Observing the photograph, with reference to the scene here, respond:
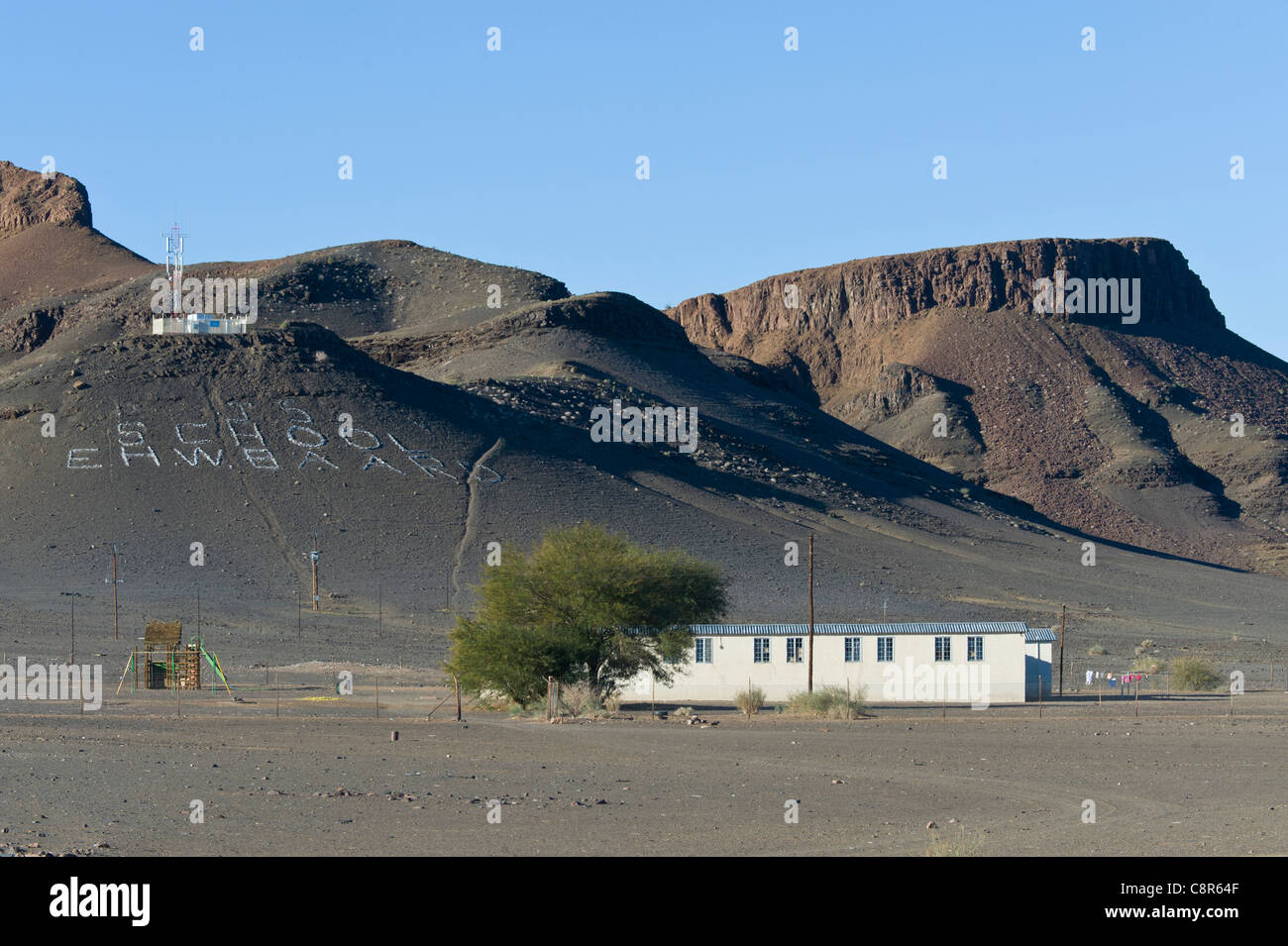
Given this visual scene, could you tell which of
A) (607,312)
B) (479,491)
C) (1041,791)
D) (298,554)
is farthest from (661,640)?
(607,312)

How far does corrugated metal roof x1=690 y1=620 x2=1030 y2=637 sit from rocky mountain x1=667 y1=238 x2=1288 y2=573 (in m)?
95.5

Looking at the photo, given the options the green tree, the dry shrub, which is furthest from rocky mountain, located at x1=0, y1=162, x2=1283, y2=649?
the dry shrub

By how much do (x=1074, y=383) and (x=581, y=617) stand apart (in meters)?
139

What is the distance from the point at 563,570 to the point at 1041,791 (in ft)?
69.1

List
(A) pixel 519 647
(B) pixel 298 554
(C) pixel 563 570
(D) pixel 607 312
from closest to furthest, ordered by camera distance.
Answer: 1. (A) pixel 519 647
2. (C) pixel 563 570
3. (B) pixel 298 554
4. (D) pixel 607 312

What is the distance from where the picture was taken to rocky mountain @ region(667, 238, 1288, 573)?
501ft

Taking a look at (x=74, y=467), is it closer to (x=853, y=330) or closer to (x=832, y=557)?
(x=832, y=557)

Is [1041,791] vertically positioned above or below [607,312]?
below

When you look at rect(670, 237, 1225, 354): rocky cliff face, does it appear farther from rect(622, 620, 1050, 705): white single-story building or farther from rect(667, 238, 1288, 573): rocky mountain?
rect(622, 620, 1050, 705): white single-story building

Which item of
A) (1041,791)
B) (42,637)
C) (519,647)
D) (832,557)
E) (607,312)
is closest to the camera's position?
(1041,791)

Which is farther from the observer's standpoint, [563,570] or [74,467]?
[74,467]

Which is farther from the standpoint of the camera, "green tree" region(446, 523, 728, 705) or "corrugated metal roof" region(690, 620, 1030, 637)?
"corrugated metal roof" region(690, 620, 1030, 637)

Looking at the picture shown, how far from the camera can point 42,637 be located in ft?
197

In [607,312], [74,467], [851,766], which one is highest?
[607,312]
